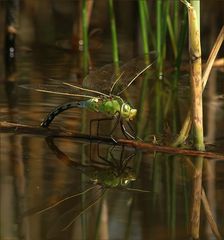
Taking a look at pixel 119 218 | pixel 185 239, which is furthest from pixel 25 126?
pixel 185 239

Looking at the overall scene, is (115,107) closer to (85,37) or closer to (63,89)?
(63,89)

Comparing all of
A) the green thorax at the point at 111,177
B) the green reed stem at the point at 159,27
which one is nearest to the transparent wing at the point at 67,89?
the green thorax at the point at 111,177

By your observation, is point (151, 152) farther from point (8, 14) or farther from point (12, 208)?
point (8, 14)

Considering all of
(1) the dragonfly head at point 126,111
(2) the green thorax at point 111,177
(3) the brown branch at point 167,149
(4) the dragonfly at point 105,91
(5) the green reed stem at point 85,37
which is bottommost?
(2) the green thorax at point 111,177

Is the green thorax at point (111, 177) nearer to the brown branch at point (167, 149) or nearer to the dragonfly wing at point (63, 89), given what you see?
the brown branch at point (167, 149)

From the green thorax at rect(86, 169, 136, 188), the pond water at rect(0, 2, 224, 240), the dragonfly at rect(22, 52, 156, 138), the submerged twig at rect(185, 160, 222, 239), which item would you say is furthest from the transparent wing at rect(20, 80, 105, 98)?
the submerged twig at rect(185, 160, 222, 239)

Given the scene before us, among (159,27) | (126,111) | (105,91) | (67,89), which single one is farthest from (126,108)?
(159,27)
